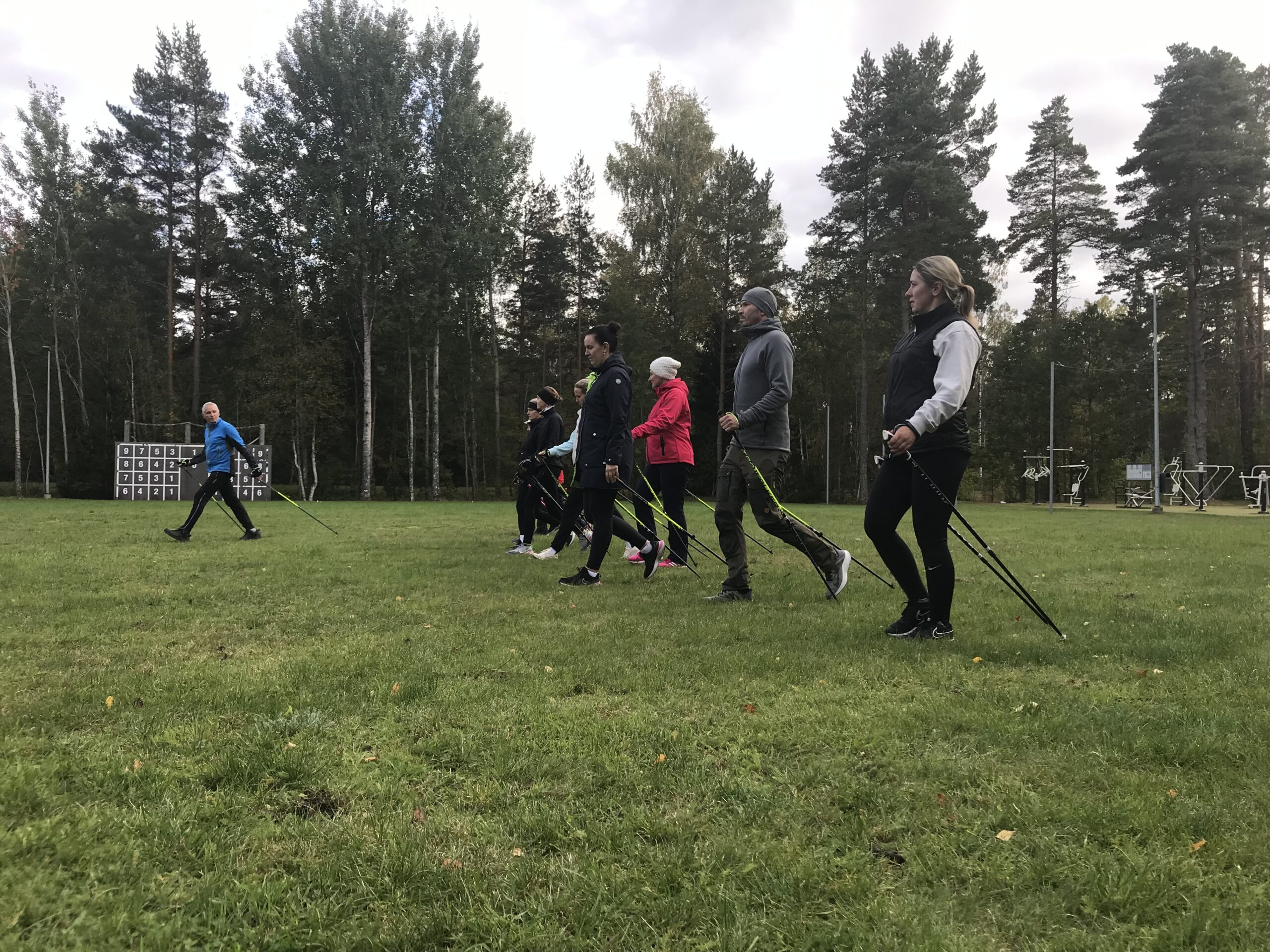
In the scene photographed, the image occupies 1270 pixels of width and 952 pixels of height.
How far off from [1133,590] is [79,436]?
109 ft

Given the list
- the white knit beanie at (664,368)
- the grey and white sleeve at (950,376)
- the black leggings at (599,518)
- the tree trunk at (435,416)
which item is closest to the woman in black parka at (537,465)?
the white knit beanie at (664,368)

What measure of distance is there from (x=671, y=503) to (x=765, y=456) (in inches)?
83.7

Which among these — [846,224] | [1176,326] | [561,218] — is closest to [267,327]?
[561,218]

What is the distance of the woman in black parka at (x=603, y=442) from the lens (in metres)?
6.71

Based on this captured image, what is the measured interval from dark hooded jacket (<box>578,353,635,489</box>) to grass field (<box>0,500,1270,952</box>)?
1.68 metres

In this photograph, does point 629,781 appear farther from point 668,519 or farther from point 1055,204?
point 1055,204

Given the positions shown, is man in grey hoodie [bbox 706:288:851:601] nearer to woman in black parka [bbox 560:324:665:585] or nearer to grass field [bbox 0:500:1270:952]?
grass field [bbox 0:500:1270:952]

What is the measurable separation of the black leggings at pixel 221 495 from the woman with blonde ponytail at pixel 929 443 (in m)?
8.96

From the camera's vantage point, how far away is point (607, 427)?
676 cm

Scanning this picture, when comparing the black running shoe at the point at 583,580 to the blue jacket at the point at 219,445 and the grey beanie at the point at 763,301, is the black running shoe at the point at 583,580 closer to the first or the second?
the grey beanie at the point at 763,301

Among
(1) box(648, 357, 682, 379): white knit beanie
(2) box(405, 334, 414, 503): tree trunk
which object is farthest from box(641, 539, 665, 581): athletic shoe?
(2) box(405, 334, 414, 503): tree trunk

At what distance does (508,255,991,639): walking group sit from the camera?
180 inches

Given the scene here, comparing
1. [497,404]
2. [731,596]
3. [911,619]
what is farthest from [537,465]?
[497,404]

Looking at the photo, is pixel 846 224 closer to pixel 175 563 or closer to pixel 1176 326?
pixel 1176 326
